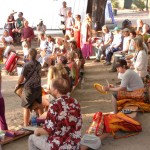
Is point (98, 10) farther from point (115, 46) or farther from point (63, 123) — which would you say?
point (63, 123)

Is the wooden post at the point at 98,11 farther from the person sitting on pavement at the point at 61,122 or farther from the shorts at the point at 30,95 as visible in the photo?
the person sitting on pavement at the point at 61,122

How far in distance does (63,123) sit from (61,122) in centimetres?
4

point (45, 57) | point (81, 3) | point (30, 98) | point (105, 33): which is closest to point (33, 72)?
point (30, 98)

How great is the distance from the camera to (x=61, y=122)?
439 cm

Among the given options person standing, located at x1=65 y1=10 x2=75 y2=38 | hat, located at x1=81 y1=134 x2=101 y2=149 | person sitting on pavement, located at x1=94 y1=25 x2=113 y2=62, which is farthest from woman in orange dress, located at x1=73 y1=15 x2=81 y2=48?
hat, located at x1=81 y1=134 x2=101 y2=149

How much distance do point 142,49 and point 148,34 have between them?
5.03 m

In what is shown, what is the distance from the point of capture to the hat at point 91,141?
5489 millimetres

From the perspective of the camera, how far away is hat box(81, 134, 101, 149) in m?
5.49

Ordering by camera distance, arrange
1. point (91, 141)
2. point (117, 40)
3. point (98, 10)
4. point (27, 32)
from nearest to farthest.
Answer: point (91, 141)
point (117, 40)
point (27, 32)
point (98, 10)

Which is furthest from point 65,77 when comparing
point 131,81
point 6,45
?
point 6,45

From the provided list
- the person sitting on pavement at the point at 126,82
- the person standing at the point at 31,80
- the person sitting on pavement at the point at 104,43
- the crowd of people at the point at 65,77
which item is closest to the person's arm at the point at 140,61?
the crowd of people at the point at 65,77

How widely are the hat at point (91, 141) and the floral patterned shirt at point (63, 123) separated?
857 mm

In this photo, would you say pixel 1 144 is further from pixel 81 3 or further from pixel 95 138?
pixel 81 3

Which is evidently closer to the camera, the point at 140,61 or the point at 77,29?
the point at 140,61
